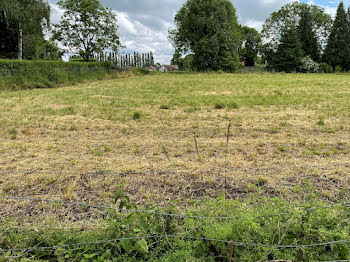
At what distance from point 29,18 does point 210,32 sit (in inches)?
757

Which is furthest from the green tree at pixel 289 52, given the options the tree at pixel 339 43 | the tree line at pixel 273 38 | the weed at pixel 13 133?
the weed at pixel 13 133

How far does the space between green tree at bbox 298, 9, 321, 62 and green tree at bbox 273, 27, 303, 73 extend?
2.81m

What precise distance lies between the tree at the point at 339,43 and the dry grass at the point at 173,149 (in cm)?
3657

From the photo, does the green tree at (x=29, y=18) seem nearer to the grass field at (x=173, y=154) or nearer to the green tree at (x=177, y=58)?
the grass field at (x=173, y=154)

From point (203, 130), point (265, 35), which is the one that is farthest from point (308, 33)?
point (203, 130)

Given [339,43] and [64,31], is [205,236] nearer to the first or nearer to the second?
[64,31]

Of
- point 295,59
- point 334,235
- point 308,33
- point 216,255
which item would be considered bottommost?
point 216,255

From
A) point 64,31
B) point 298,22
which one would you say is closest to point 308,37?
point 298,22

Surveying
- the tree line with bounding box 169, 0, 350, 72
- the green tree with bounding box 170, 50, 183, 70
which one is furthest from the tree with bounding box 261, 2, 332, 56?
the green tree with bounding box 170, 50, 183, 70

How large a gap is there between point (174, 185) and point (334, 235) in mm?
1624

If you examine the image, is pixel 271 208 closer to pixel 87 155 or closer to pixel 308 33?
pixel 87 155

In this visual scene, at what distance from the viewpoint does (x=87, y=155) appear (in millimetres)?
4051

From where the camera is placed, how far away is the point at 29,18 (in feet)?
65.1

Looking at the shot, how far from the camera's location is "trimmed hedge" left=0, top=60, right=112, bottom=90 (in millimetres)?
14211
